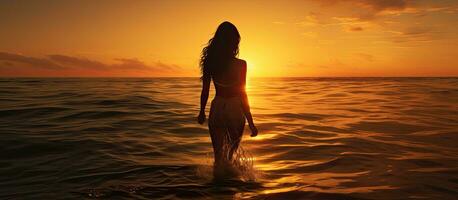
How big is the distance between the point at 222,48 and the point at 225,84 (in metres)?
0.54

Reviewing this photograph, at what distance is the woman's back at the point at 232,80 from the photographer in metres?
6.03

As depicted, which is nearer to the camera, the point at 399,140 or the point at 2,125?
the point at 399,140

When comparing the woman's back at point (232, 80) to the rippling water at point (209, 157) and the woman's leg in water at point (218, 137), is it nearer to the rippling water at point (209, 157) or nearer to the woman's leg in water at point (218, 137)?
the woman's leg in water at point (218, 137)

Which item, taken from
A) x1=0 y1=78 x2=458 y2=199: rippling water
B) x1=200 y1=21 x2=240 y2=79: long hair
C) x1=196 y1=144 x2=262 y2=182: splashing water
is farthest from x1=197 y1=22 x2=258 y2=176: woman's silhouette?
x1=0 y1=78 x2=458 y2=199: rippling water

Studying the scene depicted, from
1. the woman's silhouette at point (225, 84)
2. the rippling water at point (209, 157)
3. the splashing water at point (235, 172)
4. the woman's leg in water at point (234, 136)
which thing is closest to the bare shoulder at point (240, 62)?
the woman's silhouette at point (225, 84)

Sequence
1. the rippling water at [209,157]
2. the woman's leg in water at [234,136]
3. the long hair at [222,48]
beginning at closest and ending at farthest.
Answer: the long hair at [222,48] < the rippling water at [209,157] < the woman's leg in water at [234,136]

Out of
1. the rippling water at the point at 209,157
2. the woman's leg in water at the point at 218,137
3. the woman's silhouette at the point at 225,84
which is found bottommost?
the rippling water at the point at 209,157

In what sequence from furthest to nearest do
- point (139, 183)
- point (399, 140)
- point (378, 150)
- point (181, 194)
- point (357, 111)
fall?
point (357, 111) < point (399, 140) < point (378, 150) < point (139, 183) < point (181, 194)

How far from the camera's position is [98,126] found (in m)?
12.7

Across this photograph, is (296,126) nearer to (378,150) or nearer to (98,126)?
(378,150)

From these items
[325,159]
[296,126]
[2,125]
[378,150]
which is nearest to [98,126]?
[2,125]

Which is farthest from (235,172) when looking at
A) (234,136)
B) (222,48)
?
(222,48)

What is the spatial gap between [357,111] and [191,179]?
486 inches

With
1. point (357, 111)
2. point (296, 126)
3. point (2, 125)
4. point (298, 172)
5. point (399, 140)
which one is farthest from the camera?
point (357, 111)
